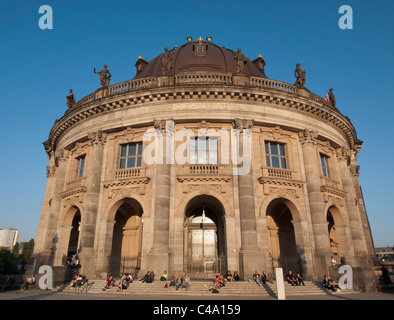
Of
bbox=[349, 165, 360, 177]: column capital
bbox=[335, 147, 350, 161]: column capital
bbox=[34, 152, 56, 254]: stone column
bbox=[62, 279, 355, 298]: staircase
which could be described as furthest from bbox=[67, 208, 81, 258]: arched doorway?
bbox=[349, 165, 360, 177]: column capital

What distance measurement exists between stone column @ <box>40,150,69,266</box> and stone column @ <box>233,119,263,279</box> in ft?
49.7

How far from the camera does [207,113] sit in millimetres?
20766

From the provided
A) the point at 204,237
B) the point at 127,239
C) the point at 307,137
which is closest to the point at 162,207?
the point at 204,237

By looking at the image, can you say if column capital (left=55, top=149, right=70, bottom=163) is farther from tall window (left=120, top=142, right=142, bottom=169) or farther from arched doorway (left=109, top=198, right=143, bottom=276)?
arched doorway (left=109, top=198, right=143, bottom=276)

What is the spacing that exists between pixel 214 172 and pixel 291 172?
6.14 m

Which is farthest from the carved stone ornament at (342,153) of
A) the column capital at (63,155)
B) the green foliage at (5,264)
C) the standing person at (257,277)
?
the green foliage at (5,264)

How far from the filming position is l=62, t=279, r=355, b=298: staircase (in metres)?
14.4

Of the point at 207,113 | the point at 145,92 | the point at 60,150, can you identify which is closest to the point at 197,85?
the point at 207,113

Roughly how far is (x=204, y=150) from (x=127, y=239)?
9.52 metres

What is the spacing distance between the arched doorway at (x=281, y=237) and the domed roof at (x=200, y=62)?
529 inches

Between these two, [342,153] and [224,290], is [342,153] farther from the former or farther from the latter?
[224,290]
